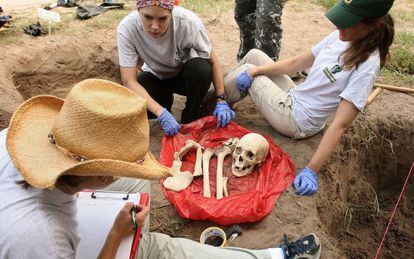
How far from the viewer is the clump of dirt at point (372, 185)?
10.4 feet

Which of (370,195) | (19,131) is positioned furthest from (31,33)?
(370,195)

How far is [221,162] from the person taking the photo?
3156mm

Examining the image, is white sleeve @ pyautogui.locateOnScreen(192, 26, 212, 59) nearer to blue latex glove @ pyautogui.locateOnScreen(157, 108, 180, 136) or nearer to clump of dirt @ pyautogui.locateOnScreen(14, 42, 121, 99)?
blue latex glove @ pyautogui.locateOnScreen(157, 108, 180, 136)

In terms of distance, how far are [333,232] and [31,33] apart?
13.8ft

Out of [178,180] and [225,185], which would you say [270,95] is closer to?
[225,185]

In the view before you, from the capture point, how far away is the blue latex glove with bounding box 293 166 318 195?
2.79m

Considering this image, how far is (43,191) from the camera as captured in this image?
4.50 feet

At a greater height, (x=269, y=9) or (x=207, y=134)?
(x=269, y=9)

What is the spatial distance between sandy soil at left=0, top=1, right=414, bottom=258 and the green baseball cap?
117 cm

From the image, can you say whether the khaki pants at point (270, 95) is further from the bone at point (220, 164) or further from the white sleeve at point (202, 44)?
the bone at point (220, 164)

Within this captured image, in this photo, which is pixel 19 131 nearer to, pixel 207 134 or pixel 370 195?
pixel 207 134

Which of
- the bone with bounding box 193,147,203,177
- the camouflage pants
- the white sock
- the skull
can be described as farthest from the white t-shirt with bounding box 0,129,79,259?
the camouflage pants

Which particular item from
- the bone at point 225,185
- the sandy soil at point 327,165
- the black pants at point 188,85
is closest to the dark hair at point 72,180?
the sandy soil at point 327,165

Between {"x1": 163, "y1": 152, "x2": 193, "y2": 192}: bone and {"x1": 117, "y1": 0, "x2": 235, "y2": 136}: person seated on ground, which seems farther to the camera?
{"x1": 117, "y1": 0, "x2": 235, "y2": 136}: person seated on ground
